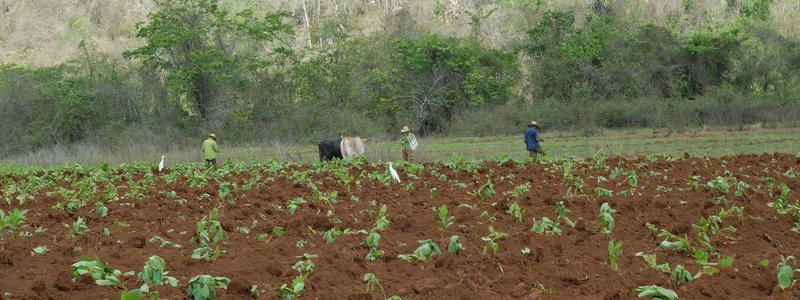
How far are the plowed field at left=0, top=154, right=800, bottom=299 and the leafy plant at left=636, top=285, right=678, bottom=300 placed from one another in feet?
0.58

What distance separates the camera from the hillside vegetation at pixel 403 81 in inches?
1726

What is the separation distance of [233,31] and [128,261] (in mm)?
39248

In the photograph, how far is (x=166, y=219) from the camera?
9.76 m

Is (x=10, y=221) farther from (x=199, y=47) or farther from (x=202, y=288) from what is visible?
(x=199, y=47)

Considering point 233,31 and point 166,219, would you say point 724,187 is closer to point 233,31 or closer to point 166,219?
point 166,219

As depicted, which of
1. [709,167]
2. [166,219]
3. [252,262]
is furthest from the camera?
[709,167]

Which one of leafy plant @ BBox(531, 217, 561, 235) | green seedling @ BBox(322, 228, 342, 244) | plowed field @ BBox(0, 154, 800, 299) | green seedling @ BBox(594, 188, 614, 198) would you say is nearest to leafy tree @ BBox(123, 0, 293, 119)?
plowed field @ BBox(0, 154, 800, 299)

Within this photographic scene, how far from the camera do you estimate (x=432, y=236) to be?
25.2ft

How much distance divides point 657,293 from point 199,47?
135 ft

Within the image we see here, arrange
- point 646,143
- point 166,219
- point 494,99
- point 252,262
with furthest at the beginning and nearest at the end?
point 494,99 → point 646,143 → point 166,219 → point 252,262

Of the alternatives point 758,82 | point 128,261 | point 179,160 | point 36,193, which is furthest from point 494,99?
point 128,261

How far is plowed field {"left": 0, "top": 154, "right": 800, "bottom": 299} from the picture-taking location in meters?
5.40

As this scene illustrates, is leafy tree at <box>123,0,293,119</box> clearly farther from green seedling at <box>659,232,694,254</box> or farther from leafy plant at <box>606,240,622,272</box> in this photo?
leafy plant at <box>606,240,622,272</box>

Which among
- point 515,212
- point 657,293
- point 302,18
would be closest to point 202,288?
point 657,293
